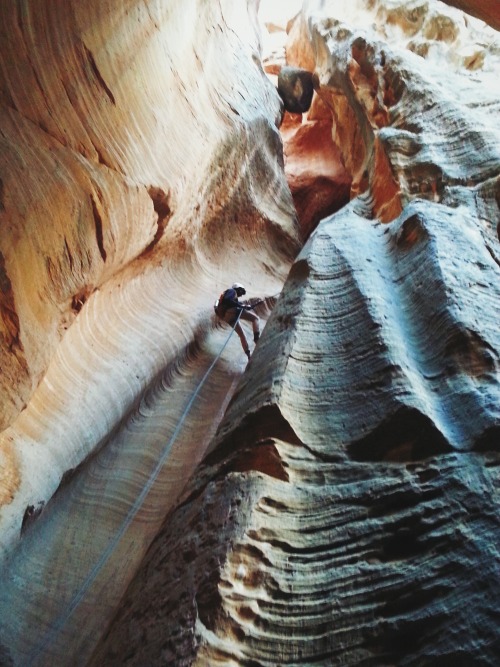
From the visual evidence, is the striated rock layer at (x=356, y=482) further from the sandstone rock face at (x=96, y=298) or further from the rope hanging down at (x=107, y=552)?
the sandstone rock face at (x=96, y=298)

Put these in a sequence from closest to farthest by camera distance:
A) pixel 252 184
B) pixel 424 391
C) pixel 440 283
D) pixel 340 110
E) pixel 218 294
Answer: pixel 424 391 < pixel 440 283 < pixel 218 294 < pixel 252 184 < pixel 340 110

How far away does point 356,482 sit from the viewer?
338 cm

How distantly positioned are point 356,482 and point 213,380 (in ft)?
13.0

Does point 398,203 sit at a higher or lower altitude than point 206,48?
lower

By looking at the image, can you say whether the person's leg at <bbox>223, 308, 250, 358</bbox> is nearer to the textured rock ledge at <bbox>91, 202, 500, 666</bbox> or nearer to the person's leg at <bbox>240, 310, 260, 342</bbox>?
the person's leg at <bbox>240, 310, 260, 342</bbox>

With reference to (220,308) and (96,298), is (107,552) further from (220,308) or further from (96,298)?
(220,308)

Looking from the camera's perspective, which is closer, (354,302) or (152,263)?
(354,302)

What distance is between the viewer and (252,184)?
988 cm

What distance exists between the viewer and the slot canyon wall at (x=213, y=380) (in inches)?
113

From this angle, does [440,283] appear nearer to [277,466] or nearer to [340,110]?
[277,466]

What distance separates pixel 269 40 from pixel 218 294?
1354 cm

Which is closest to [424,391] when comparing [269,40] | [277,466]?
[277,466]

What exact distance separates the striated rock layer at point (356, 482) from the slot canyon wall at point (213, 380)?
2cm

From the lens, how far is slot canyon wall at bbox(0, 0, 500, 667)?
2.87 meters
